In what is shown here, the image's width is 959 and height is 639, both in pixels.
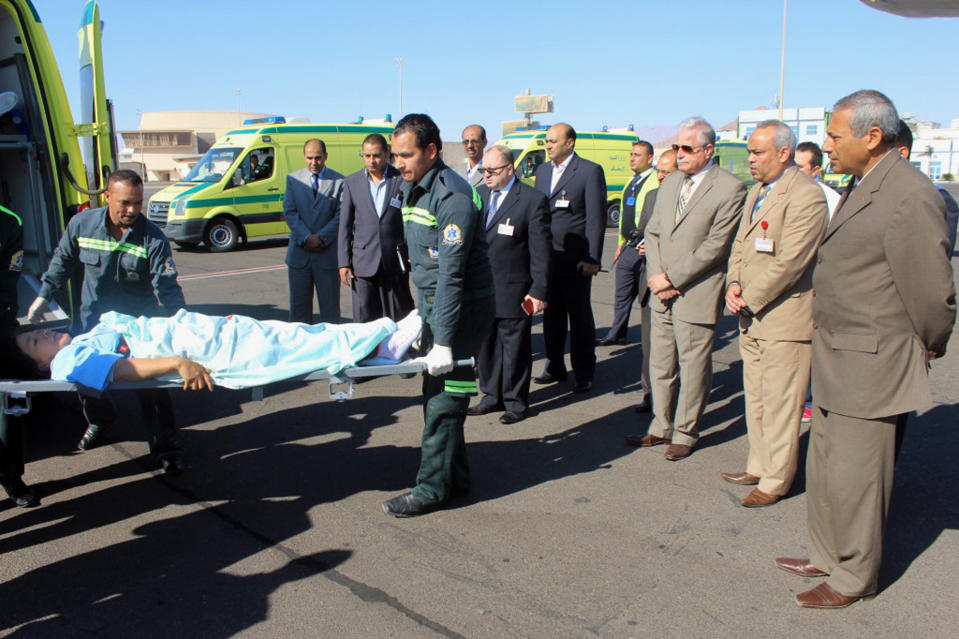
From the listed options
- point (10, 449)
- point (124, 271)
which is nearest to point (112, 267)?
point (124, 271)

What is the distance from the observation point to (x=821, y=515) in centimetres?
326

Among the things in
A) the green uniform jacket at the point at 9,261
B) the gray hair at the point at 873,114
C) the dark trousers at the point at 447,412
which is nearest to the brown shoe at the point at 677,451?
the dark trousers at the point at 447,412

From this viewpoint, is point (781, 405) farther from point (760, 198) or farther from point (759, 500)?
point (760, 198)

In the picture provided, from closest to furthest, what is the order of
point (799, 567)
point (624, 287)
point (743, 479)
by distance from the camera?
point (799, 567) → point (743, 479) → point (624, 287)

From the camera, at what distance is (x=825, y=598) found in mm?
3092

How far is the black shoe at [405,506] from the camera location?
3938 millimetres

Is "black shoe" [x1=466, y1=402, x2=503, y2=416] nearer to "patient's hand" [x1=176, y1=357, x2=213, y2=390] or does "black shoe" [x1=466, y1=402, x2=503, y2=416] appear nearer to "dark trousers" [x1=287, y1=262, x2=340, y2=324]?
"dark trousers" [x1=287, y1=262, x2=340, y2=324]

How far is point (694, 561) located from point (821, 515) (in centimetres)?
62

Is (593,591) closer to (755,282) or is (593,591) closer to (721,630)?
(721,630)

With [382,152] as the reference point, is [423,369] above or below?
below

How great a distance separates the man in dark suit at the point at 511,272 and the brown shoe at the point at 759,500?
1925 millimetres

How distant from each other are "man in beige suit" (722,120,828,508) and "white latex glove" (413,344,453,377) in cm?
170

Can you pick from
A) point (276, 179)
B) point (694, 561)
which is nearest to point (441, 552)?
point (694, 561)

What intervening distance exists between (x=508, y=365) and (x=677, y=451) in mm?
1467
